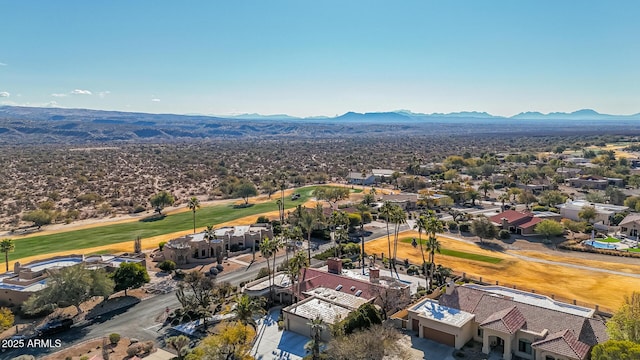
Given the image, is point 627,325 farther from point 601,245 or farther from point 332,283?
point 601,245

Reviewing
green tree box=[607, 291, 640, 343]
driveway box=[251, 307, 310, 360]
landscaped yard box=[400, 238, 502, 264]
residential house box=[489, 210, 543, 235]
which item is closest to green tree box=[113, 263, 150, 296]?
driveway box=[251, 307, 310, 360]

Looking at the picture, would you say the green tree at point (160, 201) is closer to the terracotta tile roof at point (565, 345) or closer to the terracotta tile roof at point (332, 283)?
the terracotta tile roof at point (332, 283)

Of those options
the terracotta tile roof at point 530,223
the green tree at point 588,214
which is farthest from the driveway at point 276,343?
the green tree at point 588,214

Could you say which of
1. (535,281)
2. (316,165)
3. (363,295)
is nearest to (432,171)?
(316,165)

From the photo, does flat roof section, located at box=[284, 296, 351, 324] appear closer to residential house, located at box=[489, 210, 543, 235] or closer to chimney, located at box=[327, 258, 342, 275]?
chimney, located at box=[327, 258, 342, 275]

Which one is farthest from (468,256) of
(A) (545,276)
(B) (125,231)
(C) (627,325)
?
(B) (125,231)
